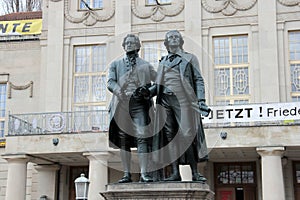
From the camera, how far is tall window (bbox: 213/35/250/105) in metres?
29.4

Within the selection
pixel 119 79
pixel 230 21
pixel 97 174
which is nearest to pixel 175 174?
pixel 119 79

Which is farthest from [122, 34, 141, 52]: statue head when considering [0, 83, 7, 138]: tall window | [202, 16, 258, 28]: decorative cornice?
[0, 83, 7, 138]: tall window

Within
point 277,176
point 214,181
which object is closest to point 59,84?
point 214,181

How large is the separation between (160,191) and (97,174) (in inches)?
698

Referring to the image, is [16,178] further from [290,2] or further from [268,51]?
[290,2]

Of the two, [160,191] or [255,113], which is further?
[255,113]

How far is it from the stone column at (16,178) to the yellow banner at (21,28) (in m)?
9.02

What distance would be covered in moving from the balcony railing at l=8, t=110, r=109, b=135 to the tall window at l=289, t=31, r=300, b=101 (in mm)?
9176

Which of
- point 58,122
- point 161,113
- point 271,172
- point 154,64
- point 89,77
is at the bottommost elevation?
point 271,172

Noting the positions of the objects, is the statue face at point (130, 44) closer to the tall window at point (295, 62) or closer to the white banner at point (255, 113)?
the white banner at point (255, 113)

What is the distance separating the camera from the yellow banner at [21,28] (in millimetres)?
33312

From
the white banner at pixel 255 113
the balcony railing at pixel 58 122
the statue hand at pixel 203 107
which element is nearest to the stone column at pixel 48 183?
the balcony railing at pixel 58 122

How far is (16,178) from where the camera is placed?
2684cm

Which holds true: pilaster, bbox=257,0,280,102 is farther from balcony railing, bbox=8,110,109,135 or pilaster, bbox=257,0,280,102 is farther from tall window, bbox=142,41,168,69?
balcony railing, bbox=8,110,109,135
